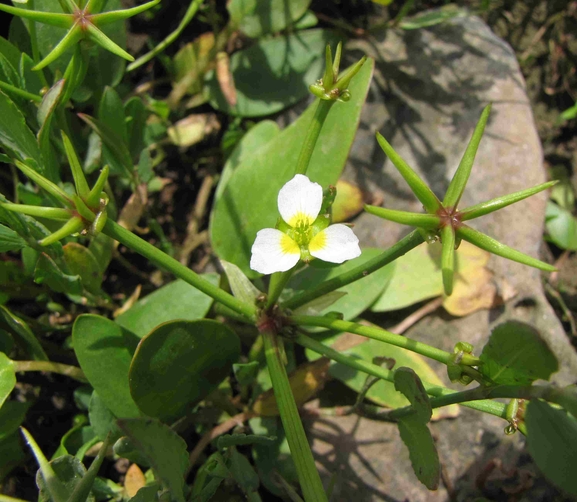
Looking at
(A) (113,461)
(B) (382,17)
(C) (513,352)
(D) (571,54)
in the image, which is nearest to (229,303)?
(C) (513,352)

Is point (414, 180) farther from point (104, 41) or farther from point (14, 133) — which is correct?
point (14, 133)

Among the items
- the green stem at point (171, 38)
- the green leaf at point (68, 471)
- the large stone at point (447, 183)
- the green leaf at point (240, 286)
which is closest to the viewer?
the green leaf at point (68, 471)

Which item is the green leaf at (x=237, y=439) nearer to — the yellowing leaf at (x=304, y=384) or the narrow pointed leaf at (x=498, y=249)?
the yellowing leaf at (x=304, y=384)

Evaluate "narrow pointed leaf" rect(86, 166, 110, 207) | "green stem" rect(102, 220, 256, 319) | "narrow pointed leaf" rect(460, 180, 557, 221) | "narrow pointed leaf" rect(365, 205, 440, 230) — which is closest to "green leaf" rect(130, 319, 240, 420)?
"green stem" rect(102, 220, 256, 319)

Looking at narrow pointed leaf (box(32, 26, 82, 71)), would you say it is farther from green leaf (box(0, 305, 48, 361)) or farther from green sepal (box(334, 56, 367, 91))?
green leaf (box(0, 305, 48, 361))

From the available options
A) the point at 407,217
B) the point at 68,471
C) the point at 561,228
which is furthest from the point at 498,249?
the point at 561,228

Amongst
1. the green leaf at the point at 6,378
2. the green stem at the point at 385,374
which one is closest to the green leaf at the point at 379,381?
the green stem at the point at 385,374

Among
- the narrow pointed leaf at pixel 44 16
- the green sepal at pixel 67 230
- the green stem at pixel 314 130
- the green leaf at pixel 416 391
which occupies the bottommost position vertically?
the green leaf at pixel 416 391
